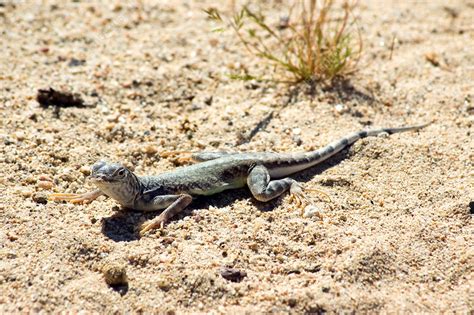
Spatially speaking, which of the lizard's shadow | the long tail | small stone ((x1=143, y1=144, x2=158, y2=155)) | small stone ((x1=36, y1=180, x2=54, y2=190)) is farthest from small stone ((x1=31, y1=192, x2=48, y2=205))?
the long tail

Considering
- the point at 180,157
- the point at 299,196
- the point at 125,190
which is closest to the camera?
the point at 125,190

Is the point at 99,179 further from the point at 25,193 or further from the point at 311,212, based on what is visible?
the point at 311,212

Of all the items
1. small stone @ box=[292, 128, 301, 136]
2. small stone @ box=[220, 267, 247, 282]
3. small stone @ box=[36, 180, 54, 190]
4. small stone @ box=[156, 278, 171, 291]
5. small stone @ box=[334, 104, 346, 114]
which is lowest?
small stone @ box=[156, 278, 171, 291]

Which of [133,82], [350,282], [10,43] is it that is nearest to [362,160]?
[350,282]

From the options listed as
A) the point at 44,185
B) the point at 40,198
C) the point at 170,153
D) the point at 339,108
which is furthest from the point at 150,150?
the point at 339,108

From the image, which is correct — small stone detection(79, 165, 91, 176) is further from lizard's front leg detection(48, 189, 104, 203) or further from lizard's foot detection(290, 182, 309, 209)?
lizard's foot detection(290, 182, 309, 209)

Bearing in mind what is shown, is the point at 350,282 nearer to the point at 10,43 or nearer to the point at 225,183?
the point at 225,183
